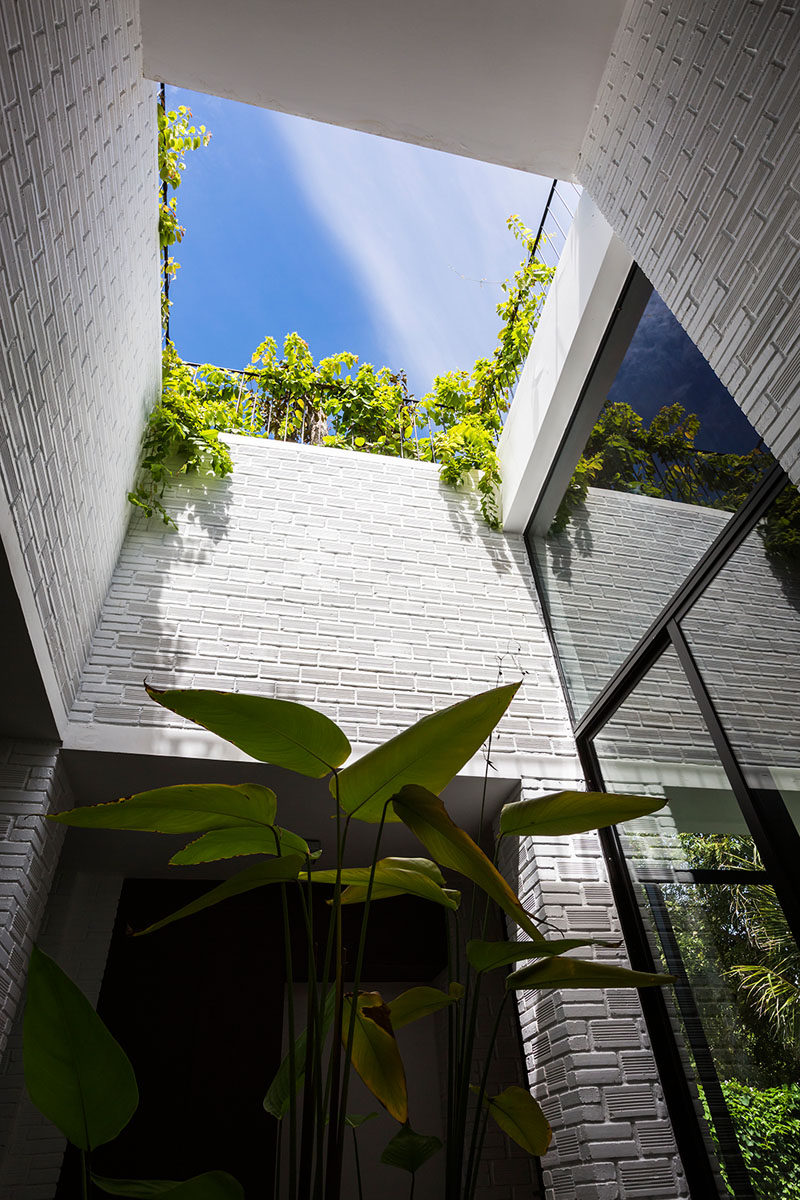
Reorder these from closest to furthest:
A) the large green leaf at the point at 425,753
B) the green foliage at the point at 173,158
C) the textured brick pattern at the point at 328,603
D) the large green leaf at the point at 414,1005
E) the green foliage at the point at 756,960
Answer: the large green leaf at the point at 425,753
the large green leaf at the point at 414,1005
the green foliage at the point at 756,960
the textured brick pattern at the point at 328,603
the green foliage at the point at 173,158

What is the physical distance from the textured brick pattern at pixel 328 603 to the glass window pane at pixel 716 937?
634 millimetres

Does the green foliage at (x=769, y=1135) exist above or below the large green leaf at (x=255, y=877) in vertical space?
below

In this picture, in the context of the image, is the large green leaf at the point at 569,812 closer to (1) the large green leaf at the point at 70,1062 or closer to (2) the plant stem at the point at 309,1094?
(2) the plant stem at the point at 309,1094

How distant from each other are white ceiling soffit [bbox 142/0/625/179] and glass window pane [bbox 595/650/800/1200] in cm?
227

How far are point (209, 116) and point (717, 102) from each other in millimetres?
2858

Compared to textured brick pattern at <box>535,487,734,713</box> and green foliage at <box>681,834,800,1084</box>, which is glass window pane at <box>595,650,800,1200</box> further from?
textured brick pattern at <box>535,487,734,713</box>

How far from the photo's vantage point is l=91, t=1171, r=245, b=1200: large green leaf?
2.85 feet

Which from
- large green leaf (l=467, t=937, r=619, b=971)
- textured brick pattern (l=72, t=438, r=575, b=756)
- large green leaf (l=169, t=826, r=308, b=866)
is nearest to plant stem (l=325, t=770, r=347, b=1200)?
large green leaf (l=169, t=826, r=308, b=866)

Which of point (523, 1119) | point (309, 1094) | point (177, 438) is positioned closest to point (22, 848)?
point (309, 1094)

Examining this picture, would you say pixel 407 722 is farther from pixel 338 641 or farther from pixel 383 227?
pixel 383 227

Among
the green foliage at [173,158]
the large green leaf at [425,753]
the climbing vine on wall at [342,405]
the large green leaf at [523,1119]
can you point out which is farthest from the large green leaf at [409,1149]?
the green foliage at [173,158]

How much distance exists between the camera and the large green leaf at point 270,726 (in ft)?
3.71

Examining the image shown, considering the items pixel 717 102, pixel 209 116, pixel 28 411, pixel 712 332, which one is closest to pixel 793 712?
pixel 712 332

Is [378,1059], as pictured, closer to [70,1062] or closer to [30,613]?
[70,1062]
